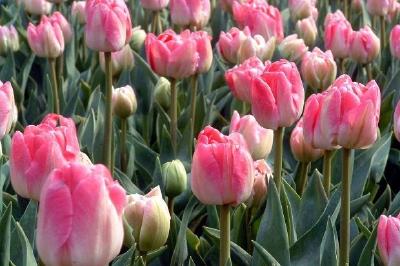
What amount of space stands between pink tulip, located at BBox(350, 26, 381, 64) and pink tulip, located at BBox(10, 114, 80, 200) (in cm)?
129

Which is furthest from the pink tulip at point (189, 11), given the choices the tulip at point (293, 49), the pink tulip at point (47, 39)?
the pink tulip at point (47, 39)

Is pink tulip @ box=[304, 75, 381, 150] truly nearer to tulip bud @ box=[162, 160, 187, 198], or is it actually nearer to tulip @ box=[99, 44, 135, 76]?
tulip bud @ box=[162, 160, 187, 198]

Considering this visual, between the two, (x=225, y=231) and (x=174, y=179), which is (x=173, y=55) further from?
(x=225, y=231)

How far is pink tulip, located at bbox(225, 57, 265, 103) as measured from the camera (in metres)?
1.70

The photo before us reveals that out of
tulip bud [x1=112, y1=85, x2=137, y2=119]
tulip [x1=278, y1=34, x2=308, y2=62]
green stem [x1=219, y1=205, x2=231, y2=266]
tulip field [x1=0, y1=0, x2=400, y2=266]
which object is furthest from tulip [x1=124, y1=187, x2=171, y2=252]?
tulip [x1=278, y1=34, x2=308, y2=62]

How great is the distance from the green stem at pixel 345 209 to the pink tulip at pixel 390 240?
9 cm

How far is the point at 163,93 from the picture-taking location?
215 centimetres

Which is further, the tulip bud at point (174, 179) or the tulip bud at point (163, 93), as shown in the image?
the tulip bud at point (163, 93)

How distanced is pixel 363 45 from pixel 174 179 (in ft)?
3.00

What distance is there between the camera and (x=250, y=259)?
1350mm

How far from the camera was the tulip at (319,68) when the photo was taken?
1.97m

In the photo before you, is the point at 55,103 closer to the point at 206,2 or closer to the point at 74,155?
the point at 206,2

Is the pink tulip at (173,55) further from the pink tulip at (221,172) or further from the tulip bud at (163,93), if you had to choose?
the pink tulip at (221,172)

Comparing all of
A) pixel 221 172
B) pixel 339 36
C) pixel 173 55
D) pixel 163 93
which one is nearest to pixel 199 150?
pixel 221 172
